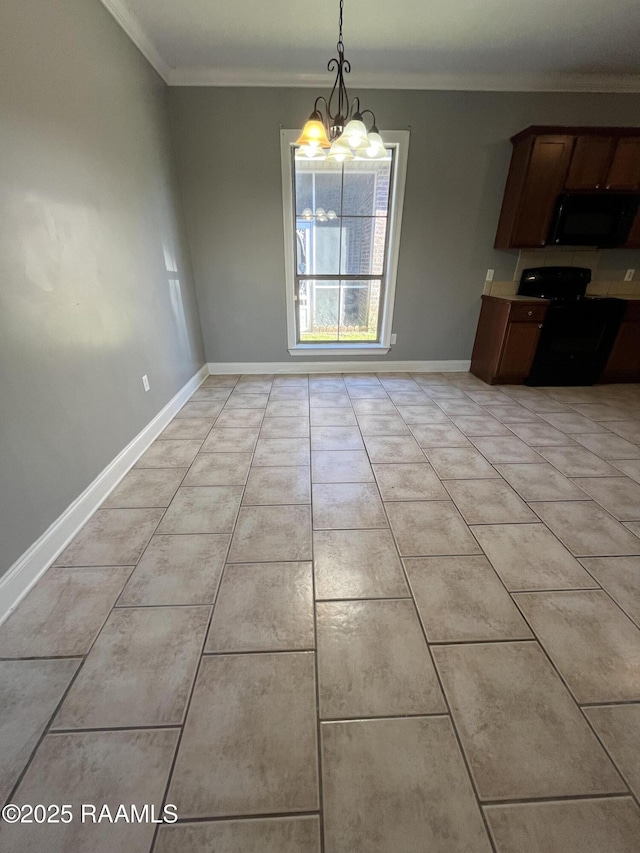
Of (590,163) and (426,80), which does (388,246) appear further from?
(590,163)

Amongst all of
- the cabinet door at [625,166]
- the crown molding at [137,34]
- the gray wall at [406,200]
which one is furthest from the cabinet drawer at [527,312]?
the crown molding at [137,34]

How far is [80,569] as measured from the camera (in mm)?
1476

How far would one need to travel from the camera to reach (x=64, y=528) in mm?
1595

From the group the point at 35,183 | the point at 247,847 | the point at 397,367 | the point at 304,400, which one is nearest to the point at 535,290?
the point at 397,367

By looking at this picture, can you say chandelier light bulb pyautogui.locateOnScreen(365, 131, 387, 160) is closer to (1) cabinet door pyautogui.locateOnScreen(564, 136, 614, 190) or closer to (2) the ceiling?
(2) the ceiling

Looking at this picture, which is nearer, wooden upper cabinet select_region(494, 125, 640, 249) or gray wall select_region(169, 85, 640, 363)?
wooden upper cabinet select_region(494, 125, 640, 249)

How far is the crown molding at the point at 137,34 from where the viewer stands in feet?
6.68

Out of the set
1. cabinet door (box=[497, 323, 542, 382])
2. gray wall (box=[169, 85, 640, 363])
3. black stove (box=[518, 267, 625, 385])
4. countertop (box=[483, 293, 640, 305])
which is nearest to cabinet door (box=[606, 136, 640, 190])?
gray wall (box=[169, 85, 640, 363])

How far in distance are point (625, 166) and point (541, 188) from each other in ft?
2.41

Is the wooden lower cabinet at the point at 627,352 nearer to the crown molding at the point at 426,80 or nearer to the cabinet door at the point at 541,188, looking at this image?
the cabinet door at the point at 541,188

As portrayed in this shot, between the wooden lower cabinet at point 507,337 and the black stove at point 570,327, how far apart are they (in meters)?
0.09

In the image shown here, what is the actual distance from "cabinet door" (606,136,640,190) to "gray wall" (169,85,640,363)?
0.42 metres

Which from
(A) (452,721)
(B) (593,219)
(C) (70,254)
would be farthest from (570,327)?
(C) (70,254)

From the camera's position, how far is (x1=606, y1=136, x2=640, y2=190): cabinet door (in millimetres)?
2945
